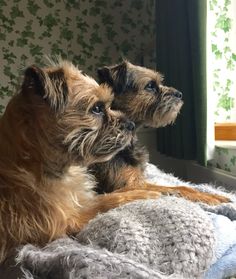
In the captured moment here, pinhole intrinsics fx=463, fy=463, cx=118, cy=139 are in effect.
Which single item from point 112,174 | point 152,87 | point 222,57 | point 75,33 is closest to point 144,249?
point 112,174

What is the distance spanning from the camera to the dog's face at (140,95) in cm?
163

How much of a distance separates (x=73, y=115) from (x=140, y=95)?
0.52 m

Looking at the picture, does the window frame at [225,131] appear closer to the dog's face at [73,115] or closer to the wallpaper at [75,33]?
the wallpaper at [75,33]

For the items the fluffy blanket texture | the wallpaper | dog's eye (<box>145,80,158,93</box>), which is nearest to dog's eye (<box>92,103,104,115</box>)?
the fluffy blanket texture

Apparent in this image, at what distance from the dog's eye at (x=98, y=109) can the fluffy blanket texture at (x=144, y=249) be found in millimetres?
277

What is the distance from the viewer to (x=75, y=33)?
351 centimetres

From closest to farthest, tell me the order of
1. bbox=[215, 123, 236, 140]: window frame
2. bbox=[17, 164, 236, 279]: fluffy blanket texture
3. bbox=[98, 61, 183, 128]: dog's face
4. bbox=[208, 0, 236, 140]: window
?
bbox=[17, 164, 236, 279]: fluffy blanket texture
bbox=[98, 61, 183, 128]: dog's face
bbox=[208, 0, 236, 140]: window
bbox=[215, 123, 236, 140]: window frame

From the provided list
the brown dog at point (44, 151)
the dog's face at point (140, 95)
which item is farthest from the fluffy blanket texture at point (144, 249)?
the dog's face at point (140, 95)

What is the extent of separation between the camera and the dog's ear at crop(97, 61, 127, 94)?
1.61 m

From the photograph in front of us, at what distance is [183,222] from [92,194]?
43 cm

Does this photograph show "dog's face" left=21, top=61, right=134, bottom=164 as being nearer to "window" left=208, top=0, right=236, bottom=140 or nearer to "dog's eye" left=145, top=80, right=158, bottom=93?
"dog's eye" left=145, top=80, right=158, bottom=93

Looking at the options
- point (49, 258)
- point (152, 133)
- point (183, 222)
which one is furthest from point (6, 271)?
point (152, 133)

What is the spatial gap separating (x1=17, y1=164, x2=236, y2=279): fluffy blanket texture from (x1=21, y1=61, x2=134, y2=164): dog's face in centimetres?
20

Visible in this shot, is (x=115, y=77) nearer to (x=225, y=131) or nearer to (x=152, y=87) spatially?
(x=152, y=87)
